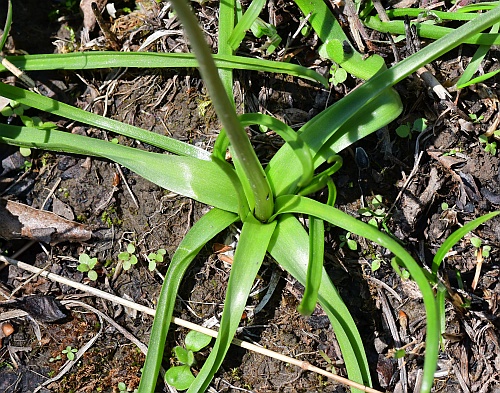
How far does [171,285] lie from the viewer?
1.90m

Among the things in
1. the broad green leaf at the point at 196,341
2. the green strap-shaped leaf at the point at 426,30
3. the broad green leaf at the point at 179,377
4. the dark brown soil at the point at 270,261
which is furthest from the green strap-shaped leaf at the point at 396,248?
the green strap-shaped leaf at the point at 426,30

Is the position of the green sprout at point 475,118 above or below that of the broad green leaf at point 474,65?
below

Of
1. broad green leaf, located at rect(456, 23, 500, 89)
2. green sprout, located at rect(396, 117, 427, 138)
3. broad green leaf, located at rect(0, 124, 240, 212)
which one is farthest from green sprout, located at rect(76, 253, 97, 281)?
broad green leaf, located at rect(456, 23, 500, 89)

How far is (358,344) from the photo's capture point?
181cm

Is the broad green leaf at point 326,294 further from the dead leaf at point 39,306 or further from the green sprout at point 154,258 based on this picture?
the dead leaf at point 39,306

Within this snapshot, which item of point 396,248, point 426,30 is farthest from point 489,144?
point 396,248

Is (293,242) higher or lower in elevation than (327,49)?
lower

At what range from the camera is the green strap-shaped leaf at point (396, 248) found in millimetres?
1374

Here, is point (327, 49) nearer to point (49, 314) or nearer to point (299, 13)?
point (299, 13)

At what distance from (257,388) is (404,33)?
1492 millimetres

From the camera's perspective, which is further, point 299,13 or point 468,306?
point 299,13

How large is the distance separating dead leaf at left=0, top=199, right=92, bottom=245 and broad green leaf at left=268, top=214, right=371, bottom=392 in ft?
2.65

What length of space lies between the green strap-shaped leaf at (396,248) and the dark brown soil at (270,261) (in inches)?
12.7

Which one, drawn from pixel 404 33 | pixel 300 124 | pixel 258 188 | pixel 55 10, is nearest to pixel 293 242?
pixel 258 188
